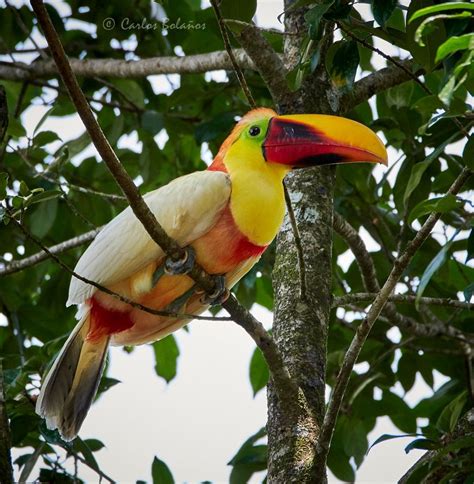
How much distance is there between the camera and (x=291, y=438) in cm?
312

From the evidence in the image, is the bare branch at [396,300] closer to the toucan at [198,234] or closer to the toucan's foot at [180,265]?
the toucan at [198,234]

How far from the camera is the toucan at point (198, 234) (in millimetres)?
3453

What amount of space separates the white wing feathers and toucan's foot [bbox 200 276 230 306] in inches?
7.3

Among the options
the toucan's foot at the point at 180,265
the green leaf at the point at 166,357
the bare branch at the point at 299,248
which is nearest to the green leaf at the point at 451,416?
the bare branch at the point at 299,248

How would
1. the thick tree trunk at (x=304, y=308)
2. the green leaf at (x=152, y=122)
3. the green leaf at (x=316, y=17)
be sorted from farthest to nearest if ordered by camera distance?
1. the green leaf at (x=152, y=122)
2. the thick tree trunk at (x=304, y=308)
3. the green leaf at (x=316, y=17)

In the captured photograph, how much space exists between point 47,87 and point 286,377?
2.87m

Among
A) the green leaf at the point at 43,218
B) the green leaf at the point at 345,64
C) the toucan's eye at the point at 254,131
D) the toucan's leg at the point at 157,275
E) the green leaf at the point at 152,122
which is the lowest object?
the toucan's leg at the point at 157,275

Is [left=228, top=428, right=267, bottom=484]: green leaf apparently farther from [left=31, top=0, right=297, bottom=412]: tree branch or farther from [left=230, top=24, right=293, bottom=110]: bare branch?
[left=230, top=24, right=293, bottom=110]: bare branch

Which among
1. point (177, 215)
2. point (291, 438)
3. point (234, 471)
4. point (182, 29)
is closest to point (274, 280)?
point (177, 215)

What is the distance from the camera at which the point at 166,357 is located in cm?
520

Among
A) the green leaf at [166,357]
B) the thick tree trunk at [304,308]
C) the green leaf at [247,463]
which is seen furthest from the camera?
the green leaf at [166,357]

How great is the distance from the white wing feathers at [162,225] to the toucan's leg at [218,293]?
0.61ft

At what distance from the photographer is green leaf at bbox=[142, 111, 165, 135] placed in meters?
4.91

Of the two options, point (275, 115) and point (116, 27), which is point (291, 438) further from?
point (116, 27)
